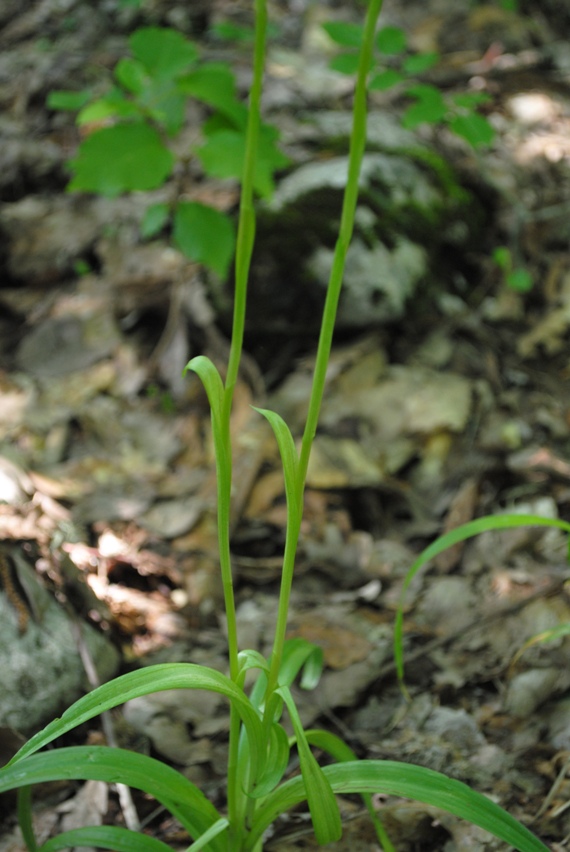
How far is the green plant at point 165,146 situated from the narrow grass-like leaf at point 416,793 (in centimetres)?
114

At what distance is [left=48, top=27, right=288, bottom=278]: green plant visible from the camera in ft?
5.19

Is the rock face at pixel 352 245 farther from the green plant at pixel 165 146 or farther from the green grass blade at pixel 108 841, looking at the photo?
the green grass blade at pixel 108 841

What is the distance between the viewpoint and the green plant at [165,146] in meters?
1.58

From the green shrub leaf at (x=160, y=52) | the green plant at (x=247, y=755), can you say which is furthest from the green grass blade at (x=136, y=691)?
the green shrub leaf at (x=160, y=52)

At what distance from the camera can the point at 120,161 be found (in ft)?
5.22

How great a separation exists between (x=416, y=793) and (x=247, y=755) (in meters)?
0.23

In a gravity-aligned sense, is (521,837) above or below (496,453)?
above

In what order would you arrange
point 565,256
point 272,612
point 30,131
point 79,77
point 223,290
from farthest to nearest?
point 79,77 → point 30,131 → point 565,256 → point 223,290 → point 272,612

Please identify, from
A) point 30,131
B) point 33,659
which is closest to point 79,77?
point 30,131

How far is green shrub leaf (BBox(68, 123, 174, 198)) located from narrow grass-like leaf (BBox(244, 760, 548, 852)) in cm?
126

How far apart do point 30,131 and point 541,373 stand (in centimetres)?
215

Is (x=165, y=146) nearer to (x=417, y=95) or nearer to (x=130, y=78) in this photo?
(x=130, y=78)

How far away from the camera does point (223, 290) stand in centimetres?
196

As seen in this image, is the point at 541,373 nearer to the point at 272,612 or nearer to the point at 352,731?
the point at 272,612
